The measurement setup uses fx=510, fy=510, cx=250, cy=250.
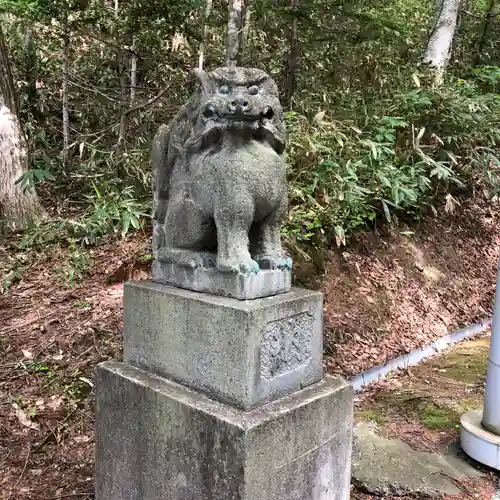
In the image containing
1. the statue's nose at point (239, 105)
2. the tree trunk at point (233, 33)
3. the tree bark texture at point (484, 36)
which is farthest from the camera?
the tree bark texture at point (484, 36)

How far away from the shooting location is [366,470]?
320 centimetres

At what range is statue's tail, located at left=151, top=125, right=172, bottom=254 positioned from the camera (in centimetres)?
261

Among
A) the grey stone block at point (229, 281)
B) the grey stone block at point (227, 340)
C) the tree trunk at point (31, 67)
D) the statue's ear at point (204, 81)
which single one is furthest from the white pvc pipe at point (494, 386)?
the tree trunk at point (31, 67)

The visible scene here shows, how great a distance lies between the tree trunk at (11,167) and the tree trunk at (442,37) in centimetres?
519

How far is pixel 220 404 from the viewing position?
7.43 ft

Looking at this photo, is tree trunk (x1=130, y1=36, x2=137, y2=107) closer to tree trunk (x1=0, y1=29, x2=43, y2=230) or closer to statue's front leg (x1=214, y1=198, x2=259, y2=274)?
tree trunk (x1=0, y1=29, x2=43, y2=230)

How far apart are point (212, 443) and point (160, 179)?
1319 millimetres

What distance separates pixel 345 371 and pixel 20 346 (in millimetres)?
2646

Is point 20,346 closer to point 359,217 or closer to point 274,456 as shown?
point 274,456

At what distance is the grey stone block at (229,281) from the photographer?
2.24 m

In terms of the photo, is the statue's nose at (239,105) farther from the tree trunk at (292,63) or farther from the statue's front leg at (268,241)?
the tree trunk at (292,63)

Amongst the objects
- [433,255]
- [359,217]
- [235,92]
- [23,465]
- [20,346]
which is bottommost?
[23,465]

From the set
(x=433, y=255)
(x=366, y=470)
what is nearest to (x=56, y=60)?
(x=433, y=255)

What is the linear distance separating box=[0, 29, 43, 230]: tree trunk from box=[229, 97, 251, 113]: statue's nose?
13.6ft
